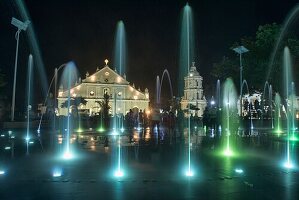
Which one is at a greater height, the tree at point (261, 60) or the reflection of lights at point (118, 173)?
the tree at point (261, 60)

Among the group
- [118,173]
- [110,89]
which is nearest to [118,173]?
[118,173]

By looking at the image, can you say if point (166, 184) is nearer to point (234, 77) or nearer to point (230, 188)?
point (230, 188)

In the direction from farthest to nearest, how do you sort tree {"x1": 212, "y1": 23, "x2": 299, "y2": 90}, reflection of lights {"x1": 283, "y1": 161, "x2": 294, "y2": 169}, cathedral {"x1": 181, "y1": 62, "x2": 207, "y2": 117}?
cathedral {"x1": 181, "y1": 62, "x2": 207, "y2": 117} → tree {"x1": 212, "y1": 23, "x2": 299, "y2": 90} → reflection of lights {"x1": 283, "y1": 161, "x2": 294, "y2": 169}

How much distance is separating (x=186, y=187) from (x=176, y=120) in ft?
74.5

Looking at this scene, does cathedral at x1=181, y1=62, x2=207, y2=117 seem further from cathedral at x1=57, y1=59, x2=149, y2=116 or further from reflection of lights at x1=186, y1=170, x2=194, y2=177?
reflection of lights at x1=186, y1=170, x2=194, y2=177

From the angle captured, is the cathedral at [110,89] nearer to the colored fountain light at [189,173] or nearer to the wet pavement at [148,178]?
the wet pavement at [148,178]

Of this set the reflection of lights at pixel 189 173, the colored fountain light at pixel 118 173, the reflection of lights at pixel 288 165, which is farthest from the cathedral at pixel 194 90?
the colored fountain light at pixel 118 173

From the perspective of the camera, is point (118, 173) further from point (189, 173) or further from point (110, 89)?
point (110, 89)

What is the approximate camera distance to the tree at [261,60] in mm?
42594

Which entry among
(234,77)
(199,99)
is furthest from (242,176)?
(199,99)

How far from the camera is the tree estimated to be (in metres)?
42.6

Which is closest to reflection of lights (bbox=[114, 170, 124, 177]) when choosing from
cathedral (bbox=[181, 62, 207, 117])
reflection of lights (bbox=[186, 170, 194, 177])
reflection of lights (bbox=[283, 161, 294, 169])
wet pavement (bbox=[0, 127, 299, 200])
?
wet pavement (bbox=[0, 127, 299, 200])

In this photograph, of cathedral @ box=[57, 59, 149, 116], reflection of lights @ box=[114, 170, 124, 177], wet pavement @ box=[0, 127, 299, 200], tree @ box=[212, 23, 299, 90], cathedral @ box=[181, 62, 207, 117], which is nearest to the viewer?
wet pavement @ box=[0, 127, 299, 200]

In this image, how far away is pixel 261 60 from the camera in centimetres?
4538
